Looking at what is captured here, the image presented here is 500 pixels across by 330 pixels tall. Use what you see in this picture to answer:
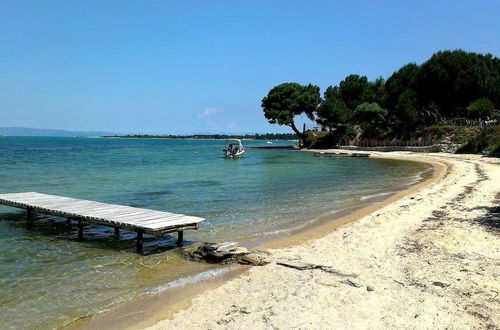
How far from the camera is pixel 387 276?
8078 millimetres

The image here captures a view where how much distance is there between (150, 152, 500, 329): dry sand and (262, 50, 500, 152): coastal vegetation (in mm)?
40170

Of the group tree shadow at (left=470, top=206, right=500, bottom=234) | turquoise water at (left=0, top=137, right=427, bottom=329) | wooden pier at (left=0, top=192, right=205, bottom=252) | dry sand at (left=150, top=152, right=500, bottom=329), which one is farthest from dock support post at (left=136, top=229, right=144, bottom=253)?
tree shadow at (left=470, top=206, right=500, bottom=234)

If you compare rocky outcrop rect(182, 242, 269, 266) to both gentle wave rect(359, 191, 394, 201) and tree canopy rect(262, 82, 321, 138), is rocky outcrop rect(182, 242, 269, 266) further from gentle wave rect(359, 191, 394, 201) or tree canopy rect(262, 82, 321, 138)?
tree canopy rect(262, 82, 321, 138)

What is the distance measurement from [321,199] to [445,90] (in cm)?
5347

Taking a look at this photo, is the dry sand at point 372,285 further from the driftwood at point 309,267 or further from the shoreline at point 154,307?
the shoreline at point 154,307

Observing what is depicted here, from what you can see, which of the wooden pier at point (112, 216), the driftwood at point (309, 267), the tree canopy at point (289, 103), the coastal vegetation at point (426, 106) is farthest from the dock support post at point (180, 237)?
the tree canopy at point (289, 103)

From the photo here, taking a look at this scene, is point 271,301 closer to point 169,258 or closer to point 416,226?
point 169,258

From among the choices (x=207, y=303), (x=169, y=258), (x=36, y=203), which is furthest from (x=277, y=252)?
(x=36, y=203)

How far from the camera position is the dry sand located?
6289mm

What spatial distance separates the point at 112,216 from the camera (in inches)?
496

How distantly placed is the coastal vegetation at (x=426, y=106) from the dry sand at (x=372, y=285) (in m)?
40.2

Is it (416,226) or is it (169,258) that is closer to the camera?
(169,258)

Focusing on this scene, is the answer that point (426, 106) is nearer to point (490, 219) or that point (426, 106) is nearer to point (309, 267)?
point (490, 219)

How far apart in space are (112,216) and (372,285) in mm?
8018
